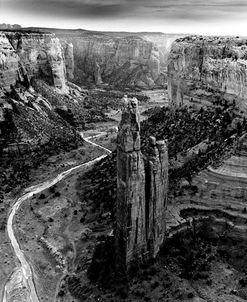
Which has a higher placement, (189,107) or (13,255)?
(189,107)

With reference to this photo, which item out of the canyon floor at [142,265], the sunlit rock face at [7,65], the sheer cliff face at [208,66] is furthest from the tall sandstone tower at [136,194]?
the sunlit rock face at [7,65]

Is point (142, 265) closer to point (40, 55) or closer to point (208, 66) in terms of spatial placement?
point (208, 66)

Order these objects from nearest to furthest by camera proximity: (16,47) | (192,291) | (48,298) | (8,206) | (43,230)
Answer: (192,291) → (48,298) → (43,230) → (8,206) → (16,47)

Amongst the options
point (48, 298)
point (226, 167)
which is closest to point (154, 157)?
point (226, 167)

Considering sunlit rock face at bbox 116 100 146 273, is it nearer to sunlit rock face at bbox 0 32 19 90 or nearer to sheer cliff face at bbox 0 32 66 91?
sunlit rock face at bbox 0 32 19 90

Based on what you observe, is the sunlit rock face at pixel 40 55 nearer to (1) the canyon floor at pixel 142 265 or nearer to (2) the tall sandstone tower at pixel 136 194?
(1) the canyon floor at pixel 142 265

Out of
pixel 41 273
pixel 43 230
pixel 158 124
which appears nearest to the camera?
pixel 41 273

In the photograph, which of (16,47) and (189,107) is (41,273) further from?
(16,47)
